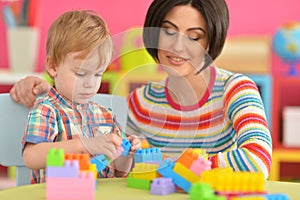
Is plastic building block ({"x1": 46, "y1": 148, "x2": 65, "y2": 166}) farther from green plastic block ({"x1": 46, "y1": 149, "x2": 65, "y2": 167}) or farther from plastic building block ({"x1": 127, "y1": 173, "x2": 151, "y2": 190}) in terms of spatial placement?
plastic building block ({"x1": 127, "y1": 173, "x2": 151, "y2": 190})

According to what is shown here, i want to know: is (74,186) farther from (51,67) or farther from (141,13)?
(141,13)

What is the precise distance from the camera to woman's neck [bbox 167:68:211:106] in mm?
1075

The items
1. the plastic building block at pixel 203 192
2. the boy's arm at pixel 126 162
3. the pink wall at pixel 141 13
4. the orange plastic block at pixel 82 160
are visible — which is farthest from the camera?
the pink wall at pixel 141 13

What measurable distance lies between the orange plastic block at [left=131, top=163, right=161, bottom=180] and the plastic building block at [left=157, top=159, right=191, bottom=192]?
0.01 m

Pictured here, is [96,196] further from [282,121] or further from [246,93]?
[282,121]

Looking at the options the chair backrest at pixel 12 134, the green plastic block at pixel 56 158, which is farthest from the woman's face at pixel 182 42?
the chair backrest at pixel 12 134

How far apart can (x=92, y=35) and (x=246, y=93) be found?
326 mm

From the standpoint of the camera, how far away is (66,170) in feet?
2.76

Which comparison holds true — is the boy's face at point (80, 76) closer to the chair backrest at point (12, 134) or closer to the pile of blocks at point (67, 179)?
the pile of blocks at point (67, 179)

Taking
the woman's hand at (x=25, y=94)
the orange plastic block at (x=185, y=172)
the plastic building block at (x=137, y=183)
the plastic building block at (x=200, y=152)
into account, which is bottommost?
the plastic building block at (x=137, y=183)

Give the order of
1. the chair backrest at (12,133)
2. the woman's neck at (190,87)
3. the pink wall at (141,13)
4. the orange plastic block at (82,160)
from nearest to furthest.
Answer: the orange plastic block at (82,160) < the woman's neck at (190,87) < the chair backrest at (12,133) < the pink wall at (141,13)

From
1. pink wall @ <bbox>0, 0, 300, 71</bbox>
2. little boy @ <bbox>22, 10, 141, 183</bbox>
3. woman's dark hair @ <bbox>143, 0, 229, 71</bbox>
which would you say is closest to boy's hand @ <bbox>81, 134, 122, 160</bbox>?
little boy @ <bbox>22, 10, 141, 183</bbox>

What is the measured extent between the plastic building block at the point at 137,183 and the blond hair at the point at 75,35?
0.19m

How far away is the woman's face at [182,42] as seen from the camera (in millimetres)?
955
